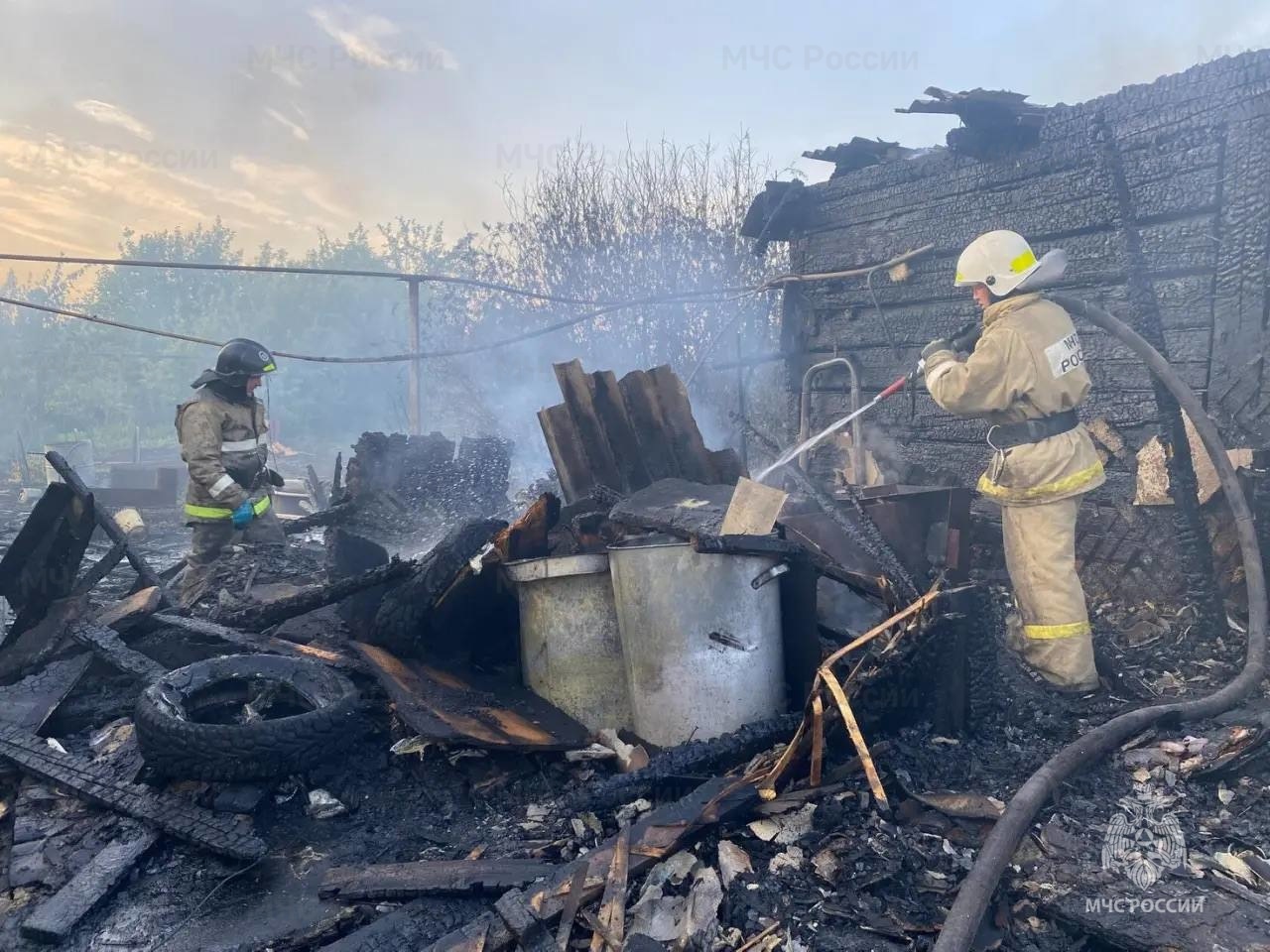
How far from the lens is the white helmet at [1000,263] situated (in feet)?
15.7

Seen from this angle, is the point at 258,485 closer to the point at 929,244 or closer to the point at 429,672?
the point at 429,672

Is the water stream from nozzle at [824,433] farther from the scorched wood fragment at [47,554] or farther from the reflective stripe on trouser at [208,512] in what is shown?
the scorched wood fragment at [47,554]

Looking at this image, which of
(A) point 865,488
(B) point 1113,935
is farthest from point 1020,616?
(B) point 1113,935

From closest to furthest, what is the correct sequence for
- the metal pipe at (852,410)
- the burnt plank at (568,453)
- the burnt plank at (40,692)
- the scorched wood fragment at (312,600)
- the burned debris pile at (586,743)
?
the burned debris pile at (586,743)
the burnt plank at (40,692)
the scorched wood fragment at (312,600)
the burnt plank at (568,453)
the metal pipe at (852,410)

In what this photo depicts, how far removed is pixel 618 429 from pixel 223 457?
3479 mm

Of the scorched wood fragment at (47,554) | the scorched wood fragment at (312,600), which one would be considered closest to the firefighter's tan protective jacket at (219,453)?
the scorched wood fragment at (47,554)

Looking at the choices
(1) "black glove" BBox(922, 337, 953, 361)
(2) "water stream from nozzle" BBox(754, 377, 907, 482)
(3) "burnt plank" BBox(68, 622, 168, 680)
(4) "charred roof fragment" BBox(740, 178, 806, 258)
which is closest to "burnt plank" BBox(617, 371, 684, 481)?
(2) "water stream from nozzle" BBox(754, 377, 907, 482)

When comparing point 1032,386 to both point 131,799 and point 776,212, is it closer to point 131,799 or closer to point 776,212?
point 776,212

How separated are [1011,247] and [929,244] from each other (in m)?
2.43

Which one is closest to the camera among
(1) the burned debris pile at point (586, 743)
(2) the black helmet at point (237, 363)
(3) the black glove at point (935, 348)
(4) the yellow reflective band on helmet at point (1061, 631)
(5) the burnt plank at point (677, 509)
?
(1) the burned debris pile at point (586, 743)

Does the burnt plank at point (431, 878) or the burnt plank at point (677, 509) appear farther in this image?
the burnt plank at point (677, 509)

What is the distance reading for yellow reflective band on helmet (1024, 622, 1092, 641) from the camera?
15.0 ft

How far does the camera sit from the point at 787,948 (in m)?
2.48

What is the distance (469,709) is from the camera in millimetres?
4176
